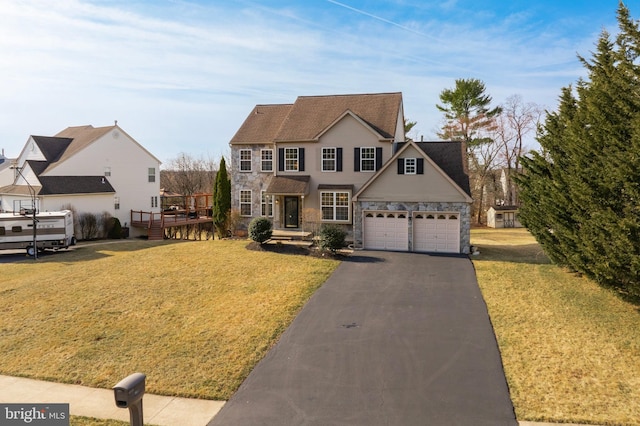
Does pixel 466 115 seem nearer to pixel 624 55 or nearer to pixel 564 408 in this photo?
pixel 624 55

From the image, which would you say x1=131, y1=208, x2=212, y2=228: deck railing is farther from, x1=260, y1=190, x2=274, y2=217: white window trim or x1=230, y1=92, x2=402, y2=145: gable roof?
x1=230, y1=92, x2=402, y2=145: gable roof

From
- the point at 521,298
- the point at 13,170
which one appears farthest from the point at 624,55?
the point at 13,170

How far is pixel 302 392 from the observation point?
8.29 m

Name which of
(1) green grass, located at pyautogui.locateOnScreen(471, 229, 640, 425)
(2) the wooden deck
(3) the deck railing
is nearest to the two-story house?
(1) green grass, located at pyautogui.locateOnScreen(471, 229, 640, 425)

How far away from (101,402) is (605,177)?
1412cm

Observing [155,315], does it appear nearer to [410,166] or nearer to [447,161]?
[410,166]

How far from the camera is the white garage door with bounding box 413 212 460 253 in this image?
830 inches

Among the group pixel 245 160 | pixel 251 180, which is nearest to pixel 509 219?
pixel 251 180

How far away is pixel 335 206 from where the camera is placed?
78.9ft

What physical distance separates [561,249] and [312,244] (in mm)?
11429

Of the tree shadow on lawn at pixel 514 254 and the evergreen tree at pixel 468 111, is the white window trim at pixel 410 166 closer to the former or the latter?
the tree shadow on lawn at pixel 514 254

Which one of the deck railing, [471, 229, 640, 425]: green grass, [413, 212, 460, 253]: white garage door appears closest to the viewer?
[471, 229, 640, 425]: green grass

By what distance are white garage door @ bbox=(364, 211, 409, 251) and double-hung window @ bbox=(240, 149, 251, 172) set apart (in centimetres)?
910

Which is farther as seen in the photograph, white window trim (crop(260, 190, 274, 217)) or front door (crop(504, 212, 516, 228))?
front door (crop(504, 212, 516, 228))
